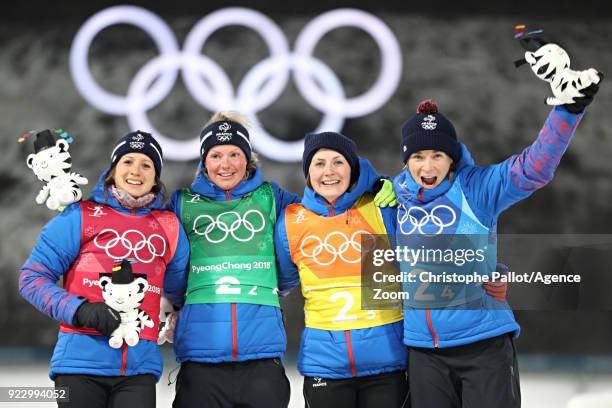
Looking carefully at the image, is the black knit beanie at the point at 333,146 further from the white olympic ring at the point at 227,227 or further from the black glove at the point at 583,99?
the black glove at the point at 583,99

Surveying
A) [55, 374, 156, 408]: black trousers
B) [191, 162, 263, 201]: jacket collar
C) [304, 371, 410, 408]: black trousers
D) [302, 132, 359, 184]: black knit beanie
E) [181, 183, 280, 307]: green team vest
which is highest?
[302, 132, 359, 184]: black knit beanie

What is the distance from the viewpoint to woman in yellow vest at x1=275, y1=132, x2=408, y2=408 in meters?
3.39

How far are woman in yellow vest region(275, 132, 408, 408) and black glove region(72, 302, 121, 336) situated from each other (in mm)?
913

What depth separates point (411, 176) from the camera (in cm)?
349

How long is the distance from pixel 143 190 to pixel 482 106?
204 inches

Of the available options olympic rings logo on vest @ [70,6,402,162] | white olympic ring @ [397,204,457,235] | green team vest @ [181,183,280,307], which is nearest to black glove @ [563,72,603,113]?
white olympic ring @ [397,204,457,235]

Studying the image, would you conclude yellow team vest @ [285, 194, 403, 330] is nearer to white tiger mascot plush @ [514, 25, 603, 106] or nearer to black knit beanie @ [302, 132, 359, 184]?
black knit beanie @ [302, 132, 359, 184]

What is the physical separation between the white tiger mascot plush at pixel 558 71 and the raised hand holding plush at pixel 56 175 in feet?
6.75

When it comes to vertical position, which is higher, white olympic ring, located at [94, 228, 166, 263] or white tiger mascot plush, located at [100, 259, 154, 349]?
white olympic ring, located at [94, 228, 166, 263]

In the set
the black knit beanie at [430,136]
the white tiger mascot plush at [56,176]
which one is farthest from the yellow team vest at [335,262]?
the white tiger mascot plush at [56,176]

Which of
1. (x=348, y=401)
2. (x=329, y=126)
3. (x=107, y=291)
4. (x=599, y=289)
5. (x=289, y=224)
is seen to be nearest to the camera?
(x=107, y=291)

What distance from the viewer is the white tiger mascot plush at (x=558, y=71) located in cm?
286

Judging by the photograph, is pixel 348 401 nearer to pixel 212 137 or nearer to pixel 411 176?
pixel 411 176

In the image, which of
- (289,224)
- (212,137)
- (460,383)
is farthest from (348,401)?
(212,137)
